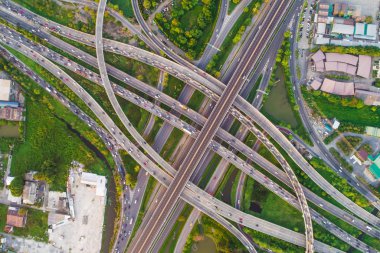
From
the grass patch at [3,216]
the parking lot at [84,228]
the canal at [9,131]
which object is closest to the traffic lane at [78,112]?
the parking lot at [84,228]

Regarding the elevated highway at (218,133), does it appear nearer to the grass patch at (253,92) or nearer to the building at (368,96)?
the grass patch at (253,92)

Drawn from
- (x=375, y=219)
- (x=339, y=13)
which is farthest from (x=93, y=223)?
(x=339, y=13)

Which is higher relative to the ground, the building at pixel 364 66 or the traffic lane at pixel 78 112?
the building at pixel 364 66

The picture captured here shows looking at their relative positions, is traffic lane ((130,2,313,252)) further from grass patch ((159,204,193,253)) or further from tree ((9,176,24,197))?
tree ((9,176,24,197))

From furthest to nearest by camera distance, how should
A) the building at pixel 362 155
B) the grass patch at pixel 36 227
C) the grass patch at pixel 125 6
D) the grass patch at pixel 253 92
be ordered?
the grass patch at pixel 125 6, the grass patch at pixel 36 227, the grass patch at pixel 253 92, the building at pixel 362 155

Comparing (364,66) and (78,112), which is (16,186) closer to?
(78,112)

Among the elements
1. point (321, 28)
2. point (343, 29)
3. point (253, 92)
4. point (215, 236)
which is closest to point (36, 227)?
point (215, 236)

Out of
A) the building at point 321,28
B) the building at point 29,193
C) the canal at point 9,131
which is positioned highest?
the building at point 321,28

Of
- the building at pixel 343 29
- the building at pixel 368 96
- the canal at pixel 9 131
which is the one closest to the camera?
the building at pixel 368 96
